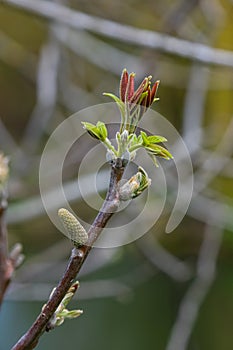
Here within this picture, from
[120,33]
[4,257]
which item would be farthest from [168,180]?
[4,257]

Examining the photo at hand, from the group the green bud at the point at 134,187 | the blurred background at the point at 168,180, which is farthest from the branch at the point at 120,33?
the green bud at the point at 134,187

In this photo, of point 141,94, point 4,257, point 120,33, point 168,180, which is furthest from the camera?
point 168,180

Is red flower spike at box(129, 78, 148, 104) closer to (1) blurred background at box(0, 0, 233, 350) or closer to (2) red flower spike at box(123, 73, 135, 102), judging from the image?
(2) red flower spike at box(123, 73, 135, 102)

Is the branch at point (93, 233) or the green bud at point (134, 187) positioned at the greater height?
the green bud at point (134, 187)

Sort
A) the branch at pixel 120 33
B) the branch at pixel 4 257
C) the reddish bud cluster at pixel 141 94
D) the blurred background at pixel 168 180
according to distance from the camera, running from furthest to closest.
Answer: the blurred background at pixel 168 180 < the branch at pixel 120 33 < the branch at pixel 4 257 < the reddish bud cluster at pixel 141 94

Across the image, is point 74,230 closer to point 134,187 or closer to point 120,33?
point 134,187

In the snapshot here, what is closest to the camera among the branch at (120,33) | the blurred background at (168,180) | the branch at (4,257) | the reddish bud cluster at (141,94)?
the reddish bud cluster at (141,94)

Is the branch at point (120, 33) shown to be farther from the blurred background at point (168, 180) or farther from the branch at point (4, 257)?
the branch at point (4, 257)

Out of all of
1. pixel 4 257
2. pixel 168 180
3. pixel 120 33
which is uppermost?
pixel 120 33

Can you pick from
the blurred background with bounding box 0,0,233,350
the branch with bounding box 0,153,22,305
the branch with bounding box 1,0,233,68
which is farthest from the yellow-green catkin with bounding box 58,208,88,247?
the blurred background with bounding box 0,0,233,350

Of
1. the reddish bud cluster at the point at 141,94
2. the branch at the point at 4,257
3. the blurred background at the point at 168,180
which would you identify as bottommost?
the branch at the point at 4,257
